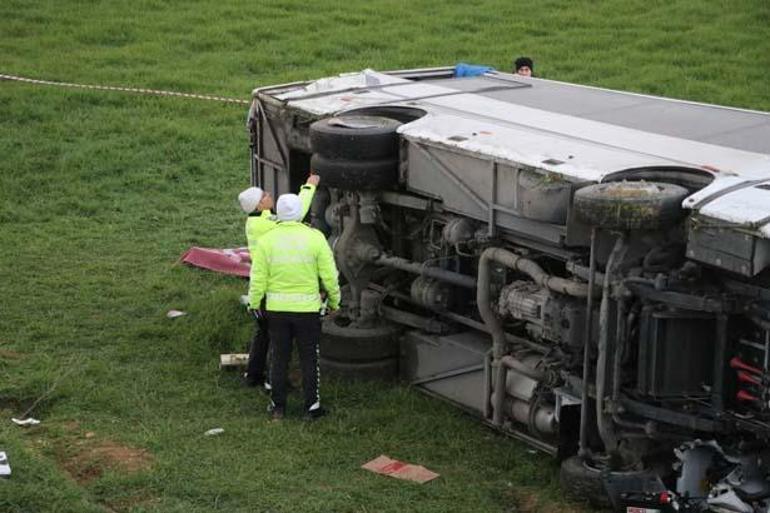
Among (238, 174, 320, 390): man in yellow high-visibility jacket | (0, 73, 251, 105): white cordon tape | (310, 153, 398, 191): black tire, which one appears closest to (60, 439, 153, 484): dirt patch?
(238, 174, 320, 390): man in yellow high-visibility jacket

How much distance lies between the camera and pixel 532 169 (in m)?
9.15

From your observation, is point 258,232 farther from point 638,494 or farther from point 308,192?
point 638,494

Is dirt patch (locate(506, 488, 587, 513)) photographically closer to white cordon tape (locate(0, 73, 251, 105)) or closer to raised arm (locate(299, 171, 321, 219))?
raised arm (locate(299, 171, 321, 219))

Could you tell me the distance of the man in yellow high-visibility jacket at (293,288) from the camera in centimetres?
992

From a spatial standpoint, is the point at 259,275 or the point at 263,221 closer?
the point at 259,275

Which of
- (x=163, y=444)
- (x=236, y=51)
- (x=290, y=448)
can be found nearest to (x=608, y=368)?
(x=290, y=448)

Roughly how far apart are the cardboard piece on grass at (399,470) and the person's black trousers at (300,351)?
0.94 metres

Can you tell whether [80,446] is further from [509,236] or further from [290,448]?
[509,236]

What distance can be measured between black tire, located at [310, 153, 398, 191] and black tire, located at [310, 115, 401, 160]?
37 mm

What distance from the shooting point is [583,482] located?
8.70 metres

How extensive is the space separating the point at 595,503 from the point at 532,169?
205 centimetres

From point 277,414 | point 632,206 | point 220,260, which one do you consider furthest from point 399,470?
point 220,260

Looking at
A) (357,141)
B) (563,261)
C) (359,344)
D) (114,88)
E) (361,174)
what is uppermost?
(357,141)

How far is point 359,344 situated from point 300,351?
0.82m
